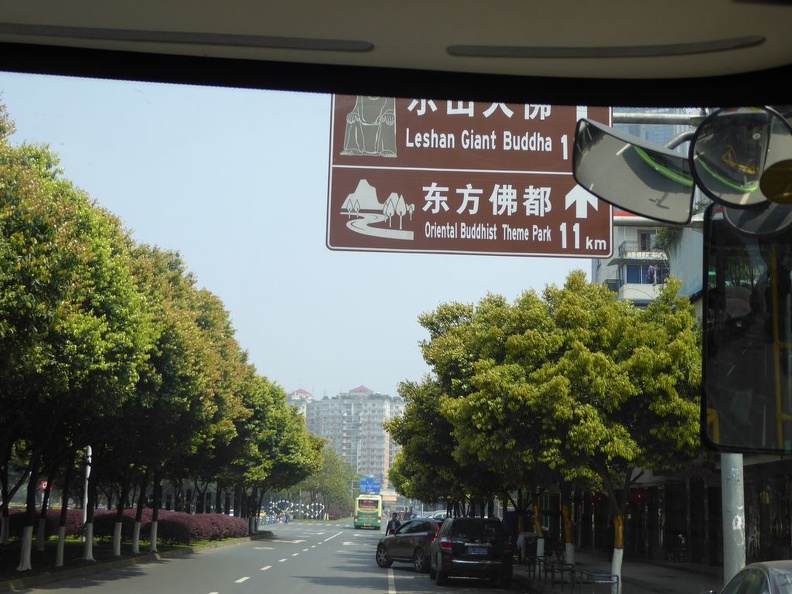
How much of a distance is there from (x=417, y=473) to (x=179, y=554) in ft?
31.1

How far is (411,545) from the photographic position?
28.9 meters

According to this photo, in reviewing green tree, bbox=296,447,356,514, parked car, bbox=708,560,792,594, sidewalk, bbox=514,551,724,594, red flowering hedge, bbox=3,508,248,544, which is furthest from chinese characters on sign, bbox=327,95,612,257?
green tree, bbox=296,447,356,514

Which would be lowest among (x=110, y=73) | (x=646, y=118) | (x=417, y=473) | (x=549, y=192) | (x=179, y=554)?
(x=179, y=554)

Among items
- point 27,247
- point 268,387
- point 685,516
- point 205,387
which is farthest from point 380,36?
point 268,387

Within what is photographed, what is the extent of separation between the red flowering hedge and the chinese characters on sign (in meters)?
33.5

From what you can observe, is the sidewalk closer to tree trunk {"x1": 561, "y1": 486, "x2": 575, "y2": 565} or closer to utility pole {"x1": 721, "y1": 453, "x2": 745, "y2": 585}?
tree trunk {"x1": 561, "y1": 486, "x2": 575, "y2": 565}

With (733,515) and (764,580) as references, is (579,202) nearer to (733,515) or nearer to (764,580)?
(764,580)

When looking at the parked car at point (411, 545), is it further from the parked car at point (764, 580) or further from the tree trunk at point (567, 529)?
the parked car at point (764, 580)

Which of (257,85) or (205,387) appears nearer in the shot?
(257,85)

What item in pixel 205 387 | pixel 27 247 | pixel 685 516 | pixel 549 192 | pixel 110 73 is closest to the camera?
pixel 110 73

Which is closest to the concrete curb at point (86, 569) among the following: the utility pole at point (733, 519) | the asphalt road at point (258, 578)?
the asphalt road at point (258, 578)

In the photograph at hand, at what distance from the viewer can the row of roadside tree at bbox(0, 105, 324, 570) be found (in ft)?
47.0

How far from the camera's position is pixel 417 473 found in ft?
123

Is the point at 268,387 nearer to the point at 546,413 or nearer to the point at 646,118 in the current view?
the point at 546,413
